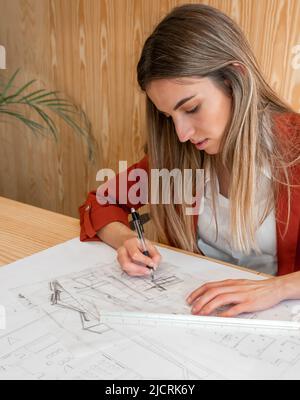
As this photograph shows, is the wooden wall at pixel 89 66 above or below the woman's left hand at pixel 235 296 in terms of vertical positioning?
above

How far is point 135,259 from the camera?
89 centimetres

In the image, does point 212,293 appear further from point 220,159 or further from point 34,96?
point 34,96

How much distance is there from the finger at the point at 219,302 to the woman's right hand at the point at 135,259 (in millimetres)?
177

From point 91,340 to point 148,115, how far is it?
62cm

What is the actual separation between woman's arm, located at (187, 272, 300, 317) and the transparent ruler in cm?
2

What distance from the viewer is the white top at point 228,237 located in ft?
3.45

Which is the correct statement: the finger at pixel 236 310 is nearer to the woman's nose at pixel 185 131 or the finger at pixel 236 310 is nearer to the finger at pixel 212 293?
the finger at pixel 212 293

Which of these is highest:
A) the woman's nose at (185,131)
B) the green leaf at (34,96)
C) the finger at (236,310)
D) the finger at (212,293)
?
the green leaf at (34,96)

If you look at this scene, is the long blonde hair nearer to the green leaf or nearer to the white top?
the white top

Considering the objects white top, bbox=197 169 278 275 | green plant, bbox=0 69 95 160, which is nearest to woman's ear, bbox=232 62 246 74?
white top, bbox=197 169 278 275

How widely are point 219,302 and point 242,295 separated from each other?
0.05 metres

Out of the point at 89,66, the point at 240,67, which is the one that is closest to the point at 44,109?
the point at 89,66

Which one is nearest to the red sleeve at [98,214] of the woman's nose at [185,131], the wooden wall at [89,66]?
the woman's nose at [185,131]

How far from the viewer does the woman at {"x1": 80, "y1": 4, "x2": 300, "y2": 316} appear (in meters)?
0.85
